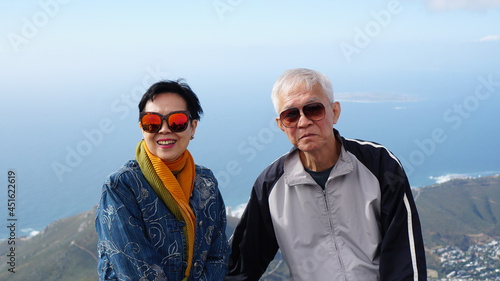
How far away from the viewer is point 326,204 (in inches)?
101

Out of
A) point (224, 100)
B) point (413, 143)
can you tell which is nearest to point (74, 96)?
point (224, 100)

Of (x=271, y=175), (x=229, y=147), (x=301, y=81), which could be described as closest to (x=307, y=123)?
(x=301, y=81)

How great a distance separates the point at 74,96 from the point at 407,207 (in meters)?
203

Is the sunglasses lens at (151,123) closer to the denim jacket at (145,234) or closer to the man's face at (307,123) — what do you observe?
the denim jacket at (145,234)

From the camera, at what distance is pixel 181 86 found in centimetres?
235

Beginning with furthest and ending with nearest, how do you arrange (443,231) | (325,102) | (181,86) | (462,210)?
(462,210) → (443,231) → (325,102) → (181,86)

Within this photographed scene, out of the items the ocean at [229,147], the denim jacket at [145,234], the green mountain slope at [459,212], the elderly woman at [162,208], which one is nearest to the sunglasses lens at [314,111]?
the elderly woman at [162,208]

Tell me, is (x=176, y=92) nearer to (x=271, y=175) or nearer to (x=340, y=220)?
(x=271, y=175)

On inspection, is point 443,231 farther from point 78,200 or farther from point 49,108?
point 49,108

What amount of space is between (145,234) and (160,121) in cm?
62

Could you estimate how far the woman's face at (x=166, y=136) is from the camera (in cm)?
226

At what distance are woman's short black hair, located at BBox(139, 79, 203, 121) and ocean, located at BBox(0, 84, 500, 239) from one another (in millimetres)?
54721

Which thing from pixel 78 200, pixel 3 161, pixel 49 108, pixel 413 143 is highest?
pixel 49 108

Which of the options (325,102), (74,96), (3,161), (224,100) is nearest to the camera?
(325,102)
